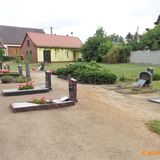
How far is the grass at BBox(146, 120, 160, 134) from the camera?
233 inches

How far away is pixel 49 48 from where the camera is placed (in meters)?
42.7

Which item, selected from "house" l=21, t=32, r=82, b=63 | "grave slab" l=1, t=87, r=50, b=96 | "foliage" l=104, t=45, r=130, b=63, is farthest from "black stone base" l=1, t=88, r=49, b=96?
"house" l=21, t=32, r=82, b=63

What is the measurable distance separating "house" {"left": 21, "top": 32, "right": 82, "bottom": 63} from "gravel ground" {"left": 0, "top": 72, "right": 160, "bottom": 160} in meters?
33.7

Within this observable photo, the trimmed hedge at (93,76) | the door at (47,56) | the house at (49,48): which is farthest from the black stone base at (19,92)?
the door at (47,56)

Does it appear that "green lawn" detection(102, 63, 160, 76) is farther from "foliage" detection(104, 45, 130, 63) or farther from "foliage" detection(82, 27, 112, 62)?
"foliage" detection(82, 27, 112, 62)

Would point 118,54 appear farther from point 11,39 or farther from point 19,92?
point 11,39

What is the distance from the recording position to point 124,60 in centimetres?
3612

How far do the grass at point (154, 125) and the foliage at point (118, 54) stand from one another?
29070 millimetres

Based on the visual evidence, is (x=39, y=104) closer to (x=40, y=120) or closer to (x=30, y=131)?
(x=40, y=120)

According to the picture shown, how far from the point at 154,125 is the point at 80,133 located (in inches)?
75.3

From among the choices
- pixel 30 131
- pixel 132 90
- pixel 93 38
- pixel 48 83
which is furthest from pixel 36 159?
pixel 93 38

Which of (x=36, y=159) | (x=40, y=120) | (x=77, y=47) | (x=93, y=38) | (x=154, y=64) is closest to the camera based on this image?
(x=36, y=159)

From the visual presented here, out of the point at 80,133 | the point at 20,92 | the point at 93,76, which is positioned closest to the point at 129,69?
the point at 93,76

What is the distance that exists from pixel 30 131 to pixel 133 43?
110 feet
